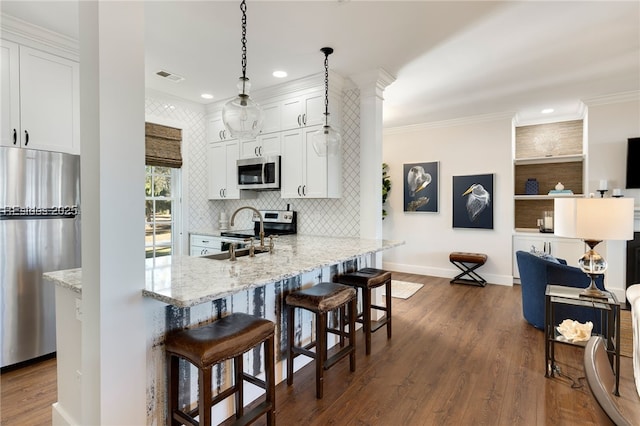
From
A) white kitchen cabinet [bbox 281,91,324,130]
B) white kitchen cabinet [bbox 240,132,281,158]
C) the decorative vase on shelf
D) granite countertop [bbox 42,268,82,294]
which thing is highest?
white kitchen cabinet [bbox 281,91,324,130]

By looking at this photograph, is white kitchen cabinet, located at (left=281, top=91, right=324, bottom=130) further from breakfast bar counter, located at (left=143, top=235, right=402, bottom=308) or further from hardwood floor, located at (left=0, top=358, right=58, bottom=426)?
hardwood floor, located at (left=0, top=358, right=58, bottom=426)

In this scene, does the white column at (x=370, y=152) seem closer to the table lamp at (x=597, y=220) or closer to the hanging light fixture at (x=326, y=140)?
the hanging light fixture at (x=326, y=140)

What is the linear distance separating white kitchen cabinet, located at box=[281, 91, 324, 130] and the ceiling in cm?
29

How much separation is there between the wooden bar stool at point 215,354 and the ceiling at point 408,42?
2.23 meters

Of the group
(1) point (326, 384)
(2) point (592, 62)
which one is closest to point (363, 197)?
(1) point (326, 384)

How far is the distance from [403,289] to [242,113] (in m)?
3.81

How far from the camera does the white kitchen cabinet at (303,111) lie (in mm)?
3733

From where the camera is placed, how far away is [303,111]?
12.7ft

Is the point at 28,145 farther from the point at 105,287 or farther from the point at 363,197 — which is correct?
the point at 363,197

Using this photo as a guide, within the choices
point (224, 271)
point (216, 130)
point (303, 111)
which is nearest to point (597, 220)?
point (224, 271)

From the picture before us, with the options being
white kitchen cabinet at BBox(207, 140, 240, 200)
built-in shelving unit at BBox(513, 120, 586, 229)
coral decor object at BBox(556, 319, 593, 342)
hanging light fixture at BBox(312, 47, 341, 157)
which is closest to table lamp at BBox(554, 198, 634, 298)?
coral decor object at BBox(556, 319, 593, 342)

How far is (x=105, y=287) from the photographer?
145cm

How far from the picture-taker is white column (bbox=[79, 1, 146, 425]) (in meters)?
1.44

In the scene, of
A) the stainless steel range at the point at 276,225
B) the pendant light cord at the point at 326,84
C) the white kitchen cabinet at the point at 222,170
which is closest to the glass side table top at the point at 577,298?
the pendant light cord at the point at 326,84
